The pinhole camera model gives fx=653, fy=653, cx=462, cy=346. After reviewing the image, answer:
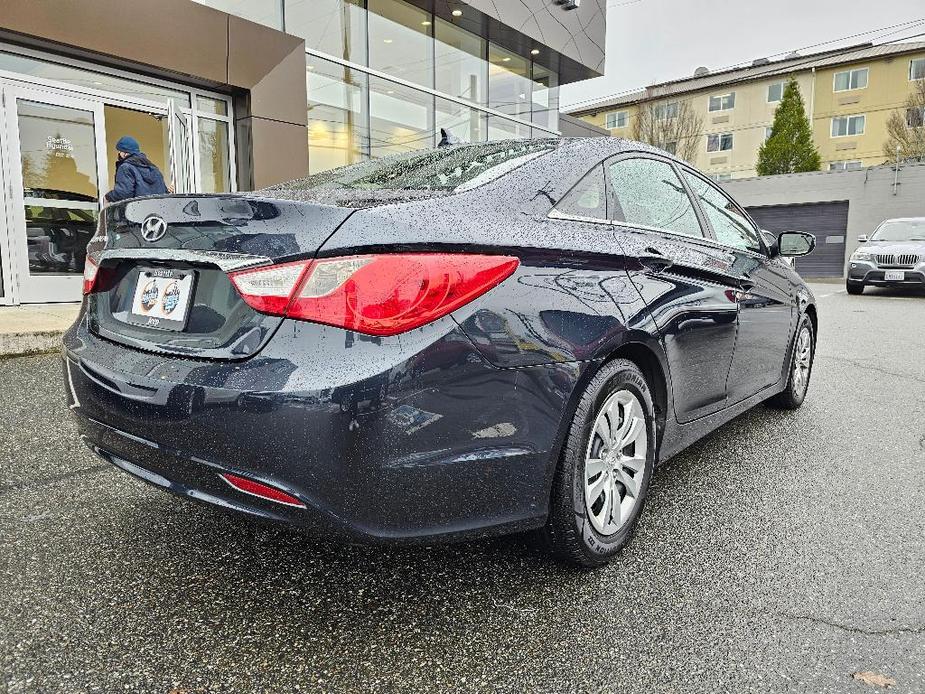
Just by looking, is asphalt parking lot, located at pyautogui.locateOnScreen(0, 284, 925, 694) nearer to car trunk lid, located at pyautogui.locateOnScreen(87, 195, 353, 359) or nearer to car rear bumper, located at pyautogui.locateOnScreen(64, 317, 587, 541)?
car rear bumper, located at pyautogui.locateOnScreen(64, 317, 587, 541)

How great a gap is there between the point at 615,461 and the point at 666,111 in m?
45.6

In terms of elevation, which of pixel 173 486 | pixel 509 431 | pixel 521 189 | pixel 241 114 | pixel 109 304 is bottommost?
pixel 173 486

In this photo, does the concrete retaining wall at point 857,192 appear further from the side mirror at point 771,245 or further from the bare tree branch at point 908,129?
the side mirror at point 771,245

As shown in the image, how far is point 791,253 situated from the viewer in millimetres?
3910

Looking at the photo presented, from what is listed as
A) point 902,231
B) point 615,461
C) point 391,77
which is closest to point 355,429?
point 615,461

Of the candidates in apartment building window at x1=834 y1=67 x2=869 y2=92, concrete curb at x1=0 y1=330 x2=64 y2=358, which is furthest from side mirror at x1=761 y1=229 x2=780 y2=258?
apartment building window at x1=834 y1=67 x2=869 y2=92

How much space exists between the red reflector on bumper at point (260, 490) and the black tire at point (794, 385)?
331cm

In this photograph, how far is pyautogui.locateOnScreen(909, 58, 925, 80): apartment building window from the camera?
39062mm

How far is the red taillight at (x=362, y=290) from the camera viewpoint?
157 cm

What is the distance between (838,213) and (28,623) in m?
31.8

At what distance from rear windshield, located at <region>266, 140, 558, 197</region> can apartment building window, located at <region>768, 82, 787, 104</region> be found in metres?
48.3

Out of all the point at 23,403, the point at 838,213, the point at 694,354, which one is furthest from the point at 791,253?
the point at 838,213

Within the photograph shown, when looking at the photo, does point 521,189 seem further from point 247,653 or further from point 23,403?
point 23,403

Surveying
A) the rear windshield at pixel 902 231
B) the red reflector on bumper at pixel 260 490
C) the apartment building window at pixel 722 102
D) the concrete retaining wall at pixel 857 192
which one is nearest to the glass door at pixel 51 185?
the red reflector on bumper at pixel 260 490
